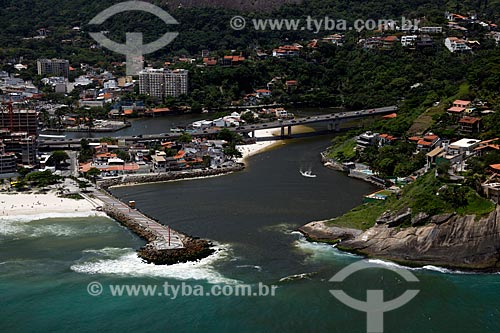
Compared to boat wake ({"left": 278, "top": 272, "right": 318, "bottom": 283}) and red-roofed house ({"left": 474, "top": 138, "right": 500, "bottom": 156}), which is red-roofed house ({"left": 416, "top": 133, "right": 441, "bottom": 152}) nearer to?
red-roofed house ({"left": 474, "top": 138, "right": 500, "bottom": 156})

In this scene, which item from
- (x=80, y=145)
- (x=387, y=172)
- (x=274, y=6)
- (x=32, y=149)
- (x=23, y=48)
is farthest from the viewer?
(x=274, y=6)

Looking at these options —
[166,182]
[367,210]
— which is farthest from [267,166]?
[367,210]

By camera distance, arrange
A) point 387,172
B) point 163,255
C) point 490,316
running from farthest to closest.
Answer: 1. point 387,172
2. point 163,255
3. point 490,316

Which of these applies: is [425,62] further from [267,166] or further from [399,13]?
[267,166]

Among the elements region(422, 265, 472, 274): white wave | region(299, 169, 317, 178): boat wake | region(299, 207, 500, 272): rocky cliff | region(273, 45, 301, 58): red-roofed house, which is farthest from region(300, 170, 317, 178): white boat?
region(273, 45, 301, 58): red-roofed house

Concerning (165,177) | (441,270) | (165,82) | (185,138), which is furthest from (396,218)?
(165,82)

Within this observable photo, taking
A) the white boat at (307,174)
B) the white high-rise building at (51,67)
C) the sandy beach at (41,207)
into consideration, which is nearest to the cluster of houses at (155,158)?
the white boat at (307,174)

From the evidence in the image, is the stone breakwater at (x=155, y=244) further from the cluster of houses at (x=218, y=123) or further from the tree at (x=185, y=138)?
the cluster of houses at (x=218, y=123)
